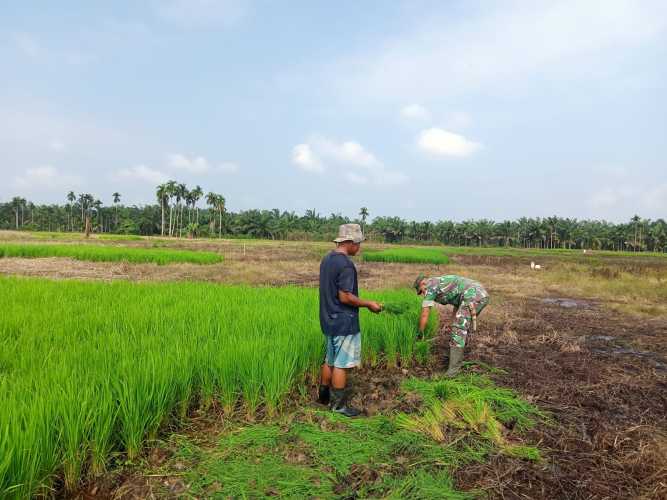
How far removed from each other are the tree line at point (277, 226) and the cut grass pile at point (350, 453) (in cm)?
6713

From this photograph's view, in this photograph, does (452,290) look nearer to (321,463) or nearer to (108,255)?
(321,463)

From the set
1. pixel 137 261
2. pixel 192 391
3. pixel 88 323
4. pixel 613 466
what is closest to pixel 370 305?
pixel 192 391

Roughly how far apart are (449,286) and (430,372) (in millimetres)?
1095

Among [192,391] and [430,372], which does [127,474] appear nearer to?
[192,391]

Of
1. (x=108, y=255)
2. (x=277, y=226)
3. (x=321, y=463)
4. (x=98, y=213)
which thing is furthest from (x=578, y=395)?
(x=98, y=213)

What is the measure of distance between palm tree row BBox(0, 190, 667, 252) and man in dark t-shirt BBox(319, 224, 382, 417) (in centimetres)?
6676

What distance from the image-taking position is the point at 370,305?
310 cm

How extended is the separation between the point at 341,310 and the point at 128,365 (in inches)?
66.5

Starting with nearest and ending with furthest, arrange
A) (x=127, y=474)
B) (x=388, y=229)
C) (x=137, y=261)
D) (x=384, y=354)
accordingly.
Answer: (x=127, y=474) < (x=384, y=354) < (x=137, y=261) < (x=388, y=229)

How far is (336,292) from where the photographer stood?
3148 millimetres

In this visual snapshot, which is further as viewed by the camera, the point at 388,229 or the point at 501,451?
the point at 388,229

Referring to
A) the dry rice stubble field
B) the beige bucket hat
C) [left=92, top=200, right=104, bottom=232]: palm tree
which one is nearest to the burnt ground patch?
the dry rice stubble field

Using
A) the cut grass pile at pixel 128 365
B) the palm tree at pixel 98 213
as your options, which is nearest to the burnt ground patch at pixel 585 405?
the cut grass pile at pixel 128 365

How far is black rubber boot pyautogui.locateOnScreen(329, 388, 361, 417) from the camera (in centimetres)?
311
